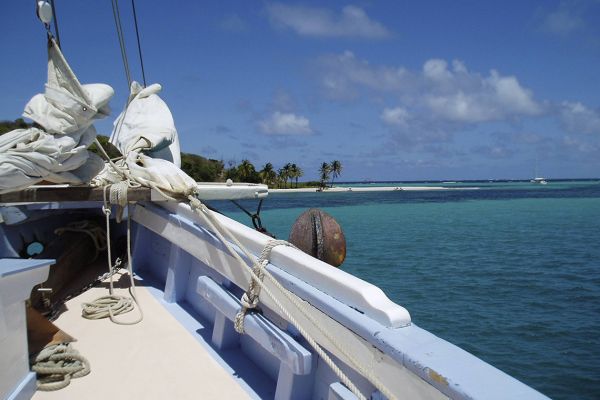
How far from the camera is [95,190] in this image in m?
3.69

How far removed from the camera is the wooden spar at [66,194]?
3.45 m

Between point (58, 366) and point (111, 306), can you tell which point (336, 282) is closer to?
point (58, 366)

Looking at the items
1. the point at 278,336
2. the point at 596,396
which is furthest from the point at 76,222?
the point at 596,396

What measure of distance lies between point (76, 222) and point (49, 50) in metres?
1.82

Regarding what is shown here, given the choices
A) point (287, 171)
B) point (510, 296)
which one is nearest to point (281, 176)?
point (287, 171)

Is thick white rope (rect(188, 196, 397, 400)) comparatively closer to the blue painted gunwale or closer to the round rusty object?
the blue painted gunwale

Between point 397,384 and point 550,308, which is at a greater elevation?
point 397,384

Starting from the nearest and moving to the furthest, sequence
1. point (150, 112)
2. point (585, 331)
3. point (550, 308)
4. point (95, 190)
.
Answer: point (95, 190), point (150, 112), point (585, 331), point (550, 308)

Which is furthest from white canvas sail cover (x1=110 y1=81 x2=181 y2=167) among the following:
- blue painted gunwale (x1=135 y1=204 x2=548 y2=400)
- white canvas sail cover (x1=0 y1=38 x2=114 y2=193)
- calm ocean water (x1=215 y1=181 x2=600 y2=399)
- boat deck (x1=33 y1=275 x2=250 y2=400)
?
calm ocean water (x1=215 y1=181 x2=600 y2=399)

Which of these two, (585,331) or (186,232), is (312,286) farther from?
(585,331)

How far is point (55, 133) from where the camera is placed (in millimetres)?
3121

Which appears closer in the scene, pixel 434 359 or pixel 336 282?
pixel 434 359

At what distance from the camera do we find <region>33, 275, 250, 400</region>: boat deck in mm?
2299

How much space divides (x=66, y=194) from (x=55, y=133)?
717 mm
